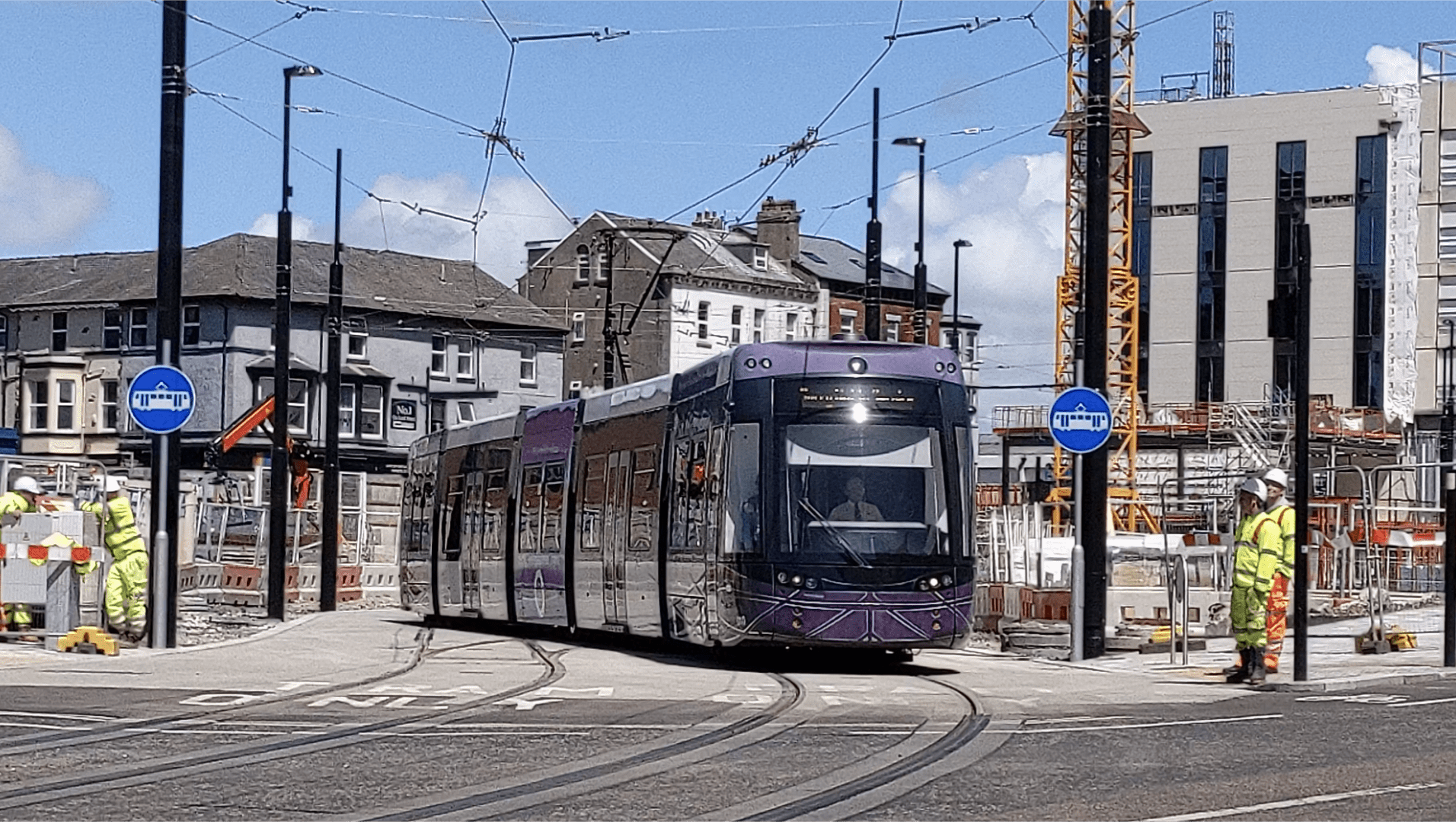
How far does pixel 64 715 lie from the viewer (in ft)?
47.7

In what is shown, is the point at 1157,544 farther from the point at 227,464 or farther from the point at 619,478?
the point at 227,464

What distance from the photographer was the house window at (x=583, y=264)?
9356 centimetres

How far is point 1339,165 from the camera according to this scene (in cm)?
7969

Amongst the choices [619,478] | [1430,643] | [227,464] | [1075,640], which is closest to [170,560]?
[619,478]

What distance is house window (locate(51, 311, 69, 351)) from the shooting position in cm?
8231

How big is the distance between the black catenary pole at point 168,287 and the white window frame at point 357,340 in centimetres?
5932

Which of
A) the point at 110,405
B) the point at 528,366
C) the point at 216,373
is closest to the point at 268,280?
the point at 216,373

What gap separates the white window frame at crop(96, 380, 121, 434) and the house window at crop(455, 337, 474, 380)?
1218 centimetres

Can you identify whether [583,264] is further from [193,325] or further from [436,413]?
[193,325]

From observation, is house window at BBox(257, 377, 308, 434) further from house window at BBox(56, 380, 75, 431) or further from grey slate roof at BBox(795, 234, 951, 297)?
grey slate roof at BBox(795, 234, 951, 297)

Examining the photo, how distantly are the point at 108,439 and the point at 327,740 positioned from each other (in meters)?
69.8

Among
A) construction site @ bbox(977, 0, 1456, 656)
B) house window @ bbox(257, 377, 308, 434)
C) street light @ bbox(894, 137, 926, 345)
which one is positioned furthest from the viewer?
house window @ bbox(257, 377, 308, 434)

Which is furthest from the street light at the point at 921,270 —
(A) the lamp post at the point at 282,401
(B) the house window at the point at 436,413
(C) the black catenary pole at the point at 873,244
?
(B) the house window at the point at 436,413

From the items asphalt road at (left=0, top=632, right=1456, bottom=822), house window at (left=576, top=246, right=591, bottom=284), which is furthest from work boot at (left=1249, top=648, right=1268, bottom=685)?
house window at (left=576, top=246, right=591, bottom=284)
